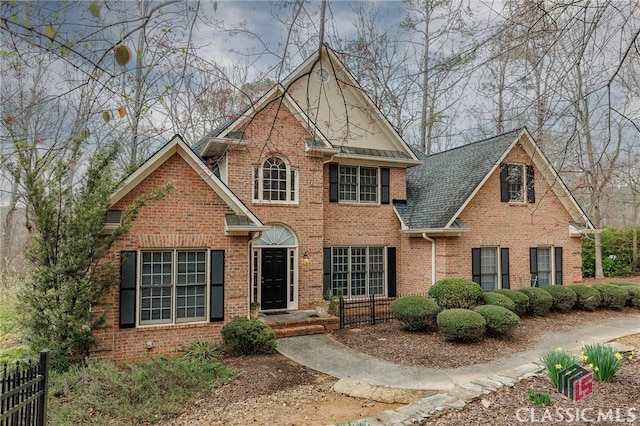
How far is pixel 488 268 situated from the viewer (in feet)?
49.4

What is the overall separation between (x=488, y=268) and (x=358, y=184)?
19.4ft

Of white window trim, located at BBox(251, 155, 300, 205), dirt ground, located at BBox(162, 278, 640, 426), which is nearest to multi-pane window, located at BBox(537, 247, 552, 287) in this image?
dirt ground, located at BBox(162, 278, 640, 426)

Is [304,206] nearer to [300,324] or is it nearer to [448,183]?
[300,324]

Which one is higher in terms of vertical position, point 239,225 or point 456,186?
point 456,186

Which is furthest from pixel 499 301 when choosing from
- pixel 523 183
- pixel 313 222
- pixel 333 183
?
pixel 333 183

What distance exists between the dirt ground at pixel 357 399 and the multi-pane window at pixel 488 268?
3.62 m

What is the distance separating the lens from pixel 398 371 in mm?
8461

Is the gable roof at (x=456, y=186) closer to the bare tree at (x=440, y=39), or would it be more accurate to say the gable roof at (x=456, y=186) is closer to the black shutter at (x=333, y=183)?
the black shutter at (x=333, y=183)

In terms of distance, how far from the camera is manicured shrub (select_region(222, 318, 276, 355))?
31.0 feet

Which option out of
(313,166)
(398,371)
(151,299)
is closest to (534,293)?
(398,371)

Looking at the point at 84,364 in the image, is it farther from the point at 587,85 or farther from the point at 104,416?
the point at 587,85

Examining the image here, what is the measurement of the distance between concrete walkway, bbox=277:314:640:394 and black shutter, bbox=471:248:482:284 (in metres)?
3.50

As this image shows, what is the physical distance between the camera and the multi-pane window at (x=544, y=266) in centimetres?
1605

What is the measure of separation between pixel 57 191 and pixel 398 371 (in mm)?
8192
